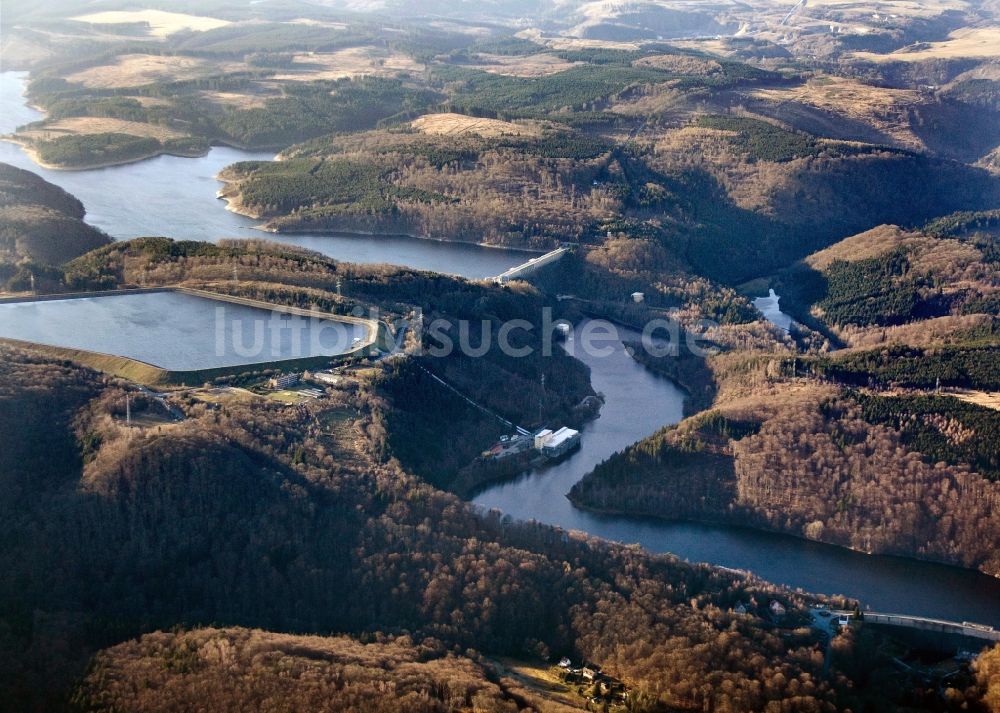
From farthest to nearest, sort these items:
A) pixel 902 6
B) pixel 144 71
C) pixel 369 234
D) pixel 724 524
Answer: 1. pixel 902 6
2. pixel 144 71
3. pixel 369 234
4. pixel 724 524

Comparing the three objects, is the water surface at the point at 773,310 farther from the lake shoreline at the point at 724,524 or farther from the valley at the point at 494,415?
the lake shoreline at the point at 724,524

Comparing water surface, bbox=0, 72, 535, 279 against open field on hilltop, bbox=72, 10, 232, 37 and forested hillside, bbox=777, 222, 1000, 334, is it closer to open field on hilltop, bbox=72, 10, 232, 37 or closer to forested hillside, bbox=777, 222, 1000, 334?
forested hillside, bbox=777, 222, 1000, 334

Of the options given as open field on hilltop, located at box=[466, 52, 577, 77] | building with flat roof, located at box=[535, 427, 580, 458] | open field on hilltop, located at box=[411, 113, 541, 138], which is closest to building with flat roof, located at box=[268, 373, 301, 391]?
building with flat roof, located at box=[535, 427, 580, 458]

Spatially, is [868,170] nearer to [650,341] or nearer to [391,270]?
[650,341]

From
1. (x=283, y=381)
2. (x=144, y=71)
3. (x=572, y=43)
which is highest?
(x=572, y=43)

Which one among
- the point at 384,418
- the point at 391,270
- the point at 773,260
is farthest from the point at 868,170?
the point at 384,418

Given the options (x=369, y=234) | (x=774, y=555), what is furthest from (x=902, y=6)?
(x=774, y=555)

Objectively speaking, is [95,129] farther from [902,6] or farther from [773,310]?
[902,6]
